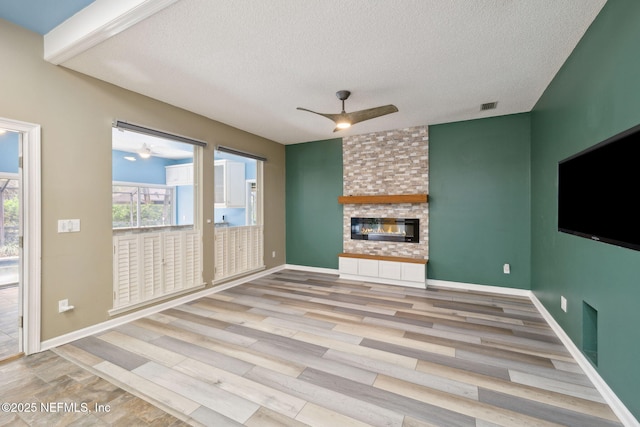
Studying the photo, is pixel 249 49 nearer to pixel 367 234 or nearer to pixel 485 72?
pixel 485 72

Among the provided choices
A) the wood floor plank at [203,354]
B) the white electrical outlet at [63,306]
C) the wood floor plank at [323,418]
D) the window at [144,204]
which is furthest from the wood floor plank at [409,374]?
the window at [144,204]

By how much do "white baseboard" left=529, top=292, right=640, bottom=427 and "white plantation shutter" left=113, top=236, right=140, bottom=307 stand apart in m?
4.36

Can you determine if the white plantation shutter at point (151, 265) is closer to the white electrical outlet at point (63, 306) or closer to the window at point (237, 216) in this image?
the white electrical outlet at point (63, 306)

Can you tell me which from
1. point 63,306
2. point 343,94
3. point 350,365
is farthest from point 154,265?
point 343,94

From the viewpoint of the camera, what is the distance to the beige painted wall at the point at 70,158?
8.04 ft

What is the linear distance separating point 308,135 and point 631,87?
13.9 feet

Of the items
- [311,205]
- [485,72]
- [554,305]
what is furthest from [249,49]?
[554,305]

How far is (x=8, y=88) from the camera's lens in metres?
2.37

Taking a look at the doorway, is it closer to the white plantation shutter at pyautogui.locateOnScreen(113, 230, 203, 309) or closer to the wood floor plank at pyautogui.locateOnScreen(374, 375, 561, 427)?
the white plantation shutter at pyautogui.locateOnScreen(113, 230, 203, 309)

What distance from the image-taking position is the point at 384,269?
4.77 m

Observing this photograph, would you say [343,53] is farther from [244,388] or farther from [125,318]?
[125,318]

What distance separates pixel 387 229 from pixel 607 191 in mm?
3583

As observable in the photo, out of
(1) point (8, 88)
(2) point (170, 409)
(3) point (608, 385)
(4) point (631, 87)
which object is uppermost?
(1) point (8, 88)

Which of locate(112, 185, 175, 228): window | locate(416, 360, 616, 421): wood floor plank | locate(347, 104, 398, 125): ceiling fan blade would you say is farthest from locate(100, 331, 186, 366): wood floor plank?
locate(112, 185, 175, 228): window
